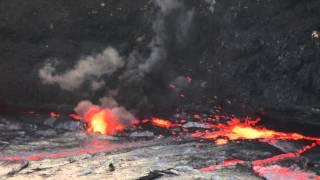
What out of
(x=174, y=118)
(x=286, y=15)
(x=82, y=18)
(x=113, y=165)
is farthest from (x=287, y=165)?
(x=82, y=18)

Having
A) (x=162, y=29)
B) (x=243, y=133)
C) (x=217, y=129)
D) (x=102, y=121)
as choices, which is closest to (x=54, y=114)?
(x=102, y=121)

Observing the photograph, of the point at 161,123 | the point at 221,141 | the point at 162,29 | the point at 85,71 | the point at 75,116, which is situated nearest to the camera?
the point at 221,141

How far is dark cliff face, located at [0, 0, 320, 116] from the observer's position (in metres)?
13.0

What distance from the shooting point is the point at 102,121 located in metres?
12.6

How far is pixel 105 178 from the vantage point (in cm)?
857

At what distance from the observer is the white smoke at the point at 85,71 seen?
1350cm

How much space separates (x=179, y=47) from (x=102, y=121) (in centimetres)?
346

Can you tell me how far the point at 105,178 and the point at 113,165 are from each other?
70 centimetres

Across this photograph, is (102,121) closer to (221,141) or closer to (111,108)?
(111,108)

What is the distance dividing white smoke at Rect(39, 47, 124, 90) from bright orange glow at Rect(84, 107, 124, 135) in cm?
90

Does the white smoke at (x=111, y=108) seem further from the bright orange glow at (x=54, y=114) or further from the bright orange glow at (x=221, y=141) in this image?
the bright orange glow at (x=221, y=141)

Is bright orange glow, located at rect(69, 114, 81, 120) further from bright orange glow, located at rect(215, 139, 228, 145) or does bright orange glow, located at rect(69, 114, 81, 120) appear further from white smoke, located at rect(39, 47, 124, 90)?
bright orange glow, located at rect(215, 139, 228, 145)

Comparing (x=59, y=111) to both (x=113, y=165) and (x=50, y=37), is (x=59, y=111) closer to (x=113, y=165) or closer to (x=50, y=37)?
(x=50, y=37)

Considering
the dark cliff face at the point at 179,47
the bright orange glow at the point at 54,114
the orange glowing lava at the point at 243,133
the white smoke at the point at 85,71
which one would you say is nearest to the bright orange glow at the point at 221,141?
the orange glowing lava at the point at 243,133
